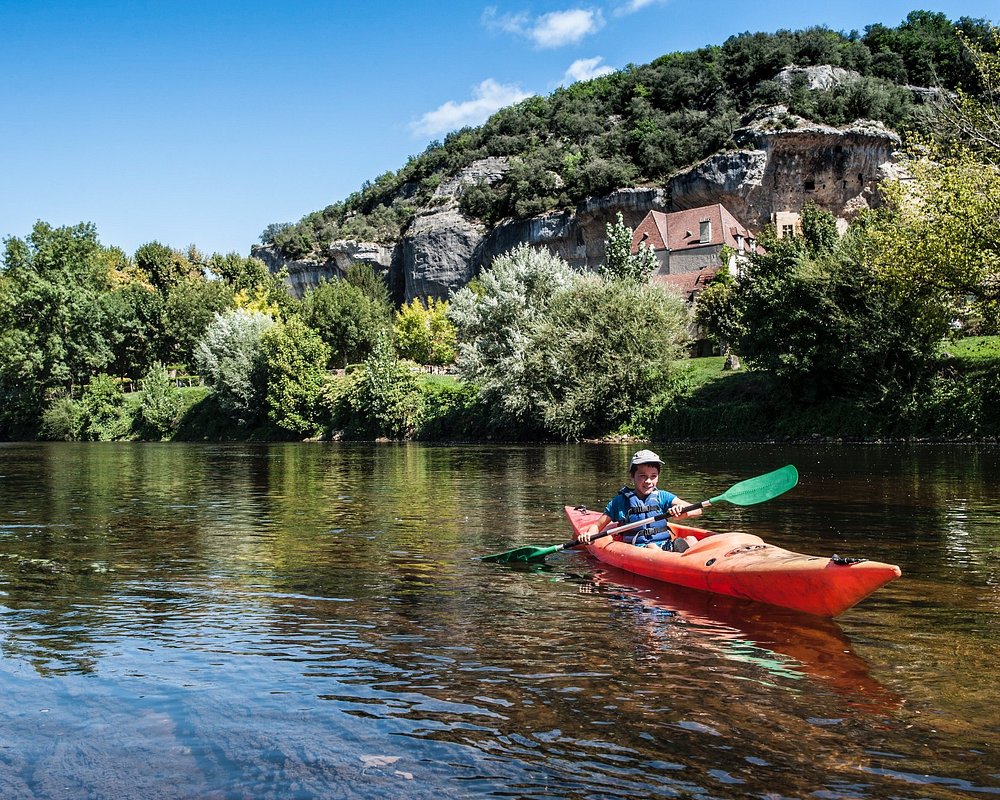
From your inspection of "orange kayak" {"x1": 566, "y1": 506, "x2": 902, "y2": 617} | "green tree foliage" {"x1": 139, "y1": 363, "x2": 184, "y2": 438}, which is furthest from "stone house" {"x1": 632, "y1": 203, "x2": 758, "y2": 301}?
"orange kayak" {"x1": 566, "y1": 506, "x2": 902, "y2": 617}

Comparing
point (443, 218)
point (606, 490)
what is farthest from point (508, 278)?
point (443, 218)

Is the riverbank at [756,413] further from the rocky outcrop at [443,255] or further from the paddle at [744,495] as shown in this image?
the rocky outcrop at [443,255]

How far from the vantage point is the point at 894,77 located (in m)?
99.1

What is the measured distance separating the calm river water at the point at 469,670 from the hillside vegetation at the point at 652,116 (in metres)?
81.7

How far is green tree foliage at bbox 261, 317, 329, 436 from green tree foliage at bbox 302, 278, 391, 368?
54.8 feet

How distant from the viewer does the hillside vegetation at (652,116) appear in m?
90.4

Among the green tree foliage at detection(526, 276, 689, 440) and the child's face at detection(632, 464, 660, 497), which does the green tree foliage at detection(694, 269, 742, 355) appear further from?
the child's face at detection(632, 464, 660, 497)

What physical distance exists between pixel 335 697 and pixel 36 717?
5.94 feet

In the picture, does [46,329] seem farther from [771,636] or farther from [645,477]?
[771,636]

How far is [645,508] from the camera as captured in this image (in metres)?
10.1

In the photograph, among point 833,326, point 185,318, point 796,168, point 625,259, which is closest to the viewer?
point 833,326

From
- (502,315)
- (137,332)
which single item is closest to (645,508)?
(502,315)

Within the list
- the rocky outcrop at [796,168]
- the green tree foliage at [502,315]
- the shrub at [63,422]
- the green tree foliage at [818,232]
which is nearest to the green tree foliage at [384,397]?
the green tree foliage at [502,315]

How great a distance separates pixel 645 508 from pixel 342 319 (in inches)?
2523
